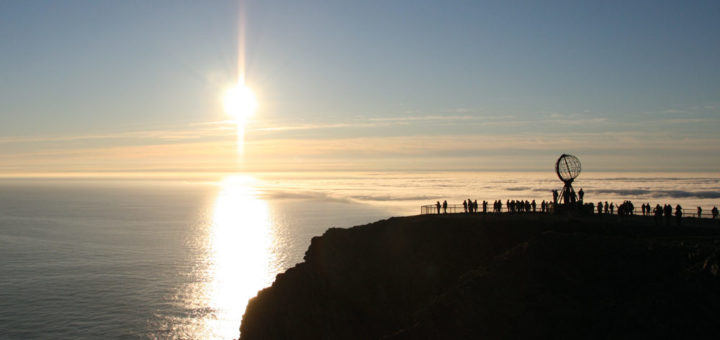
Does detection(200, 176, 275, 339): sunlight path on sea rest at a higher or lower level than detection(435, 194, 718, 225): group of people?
lower

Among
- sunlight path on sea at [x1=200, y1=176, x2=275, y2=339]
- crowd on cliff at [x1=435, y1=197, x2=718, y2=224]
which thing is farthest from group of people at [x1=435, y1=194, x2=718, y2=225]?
sunlight path on sea at [x1=200, y1=176, x2=275, y2=339]

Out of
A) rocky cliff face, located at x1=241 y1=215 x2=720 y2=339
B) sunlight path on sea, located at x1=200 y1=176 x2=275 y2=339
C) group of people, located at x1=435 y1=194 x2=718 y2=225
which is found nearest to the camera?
rocky cliff face, located at x1=241 y1=215 x2=720 y2=339

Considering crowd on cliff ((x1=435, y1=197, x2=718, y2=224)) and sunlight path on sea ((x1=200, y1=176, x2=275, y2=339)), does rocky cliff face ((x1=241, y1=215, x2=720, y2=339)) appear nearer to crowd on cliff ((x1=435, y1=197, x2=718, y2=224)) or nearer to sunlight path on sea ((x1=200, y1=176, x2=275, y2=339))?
crowd on cliff ((x1=435, y1=197, x2=718, y2=224))

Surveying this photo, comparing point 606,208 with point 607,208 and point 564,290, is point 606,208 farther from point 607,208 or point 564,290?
point 564,290

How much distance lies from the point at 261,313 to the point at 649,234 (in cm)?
3434

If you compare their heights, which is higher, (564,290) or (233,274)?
(564,290)

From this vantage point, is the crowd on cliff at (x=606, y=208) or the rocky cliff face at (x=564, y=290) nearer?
the rocky cliff face at (x=564, y=290)

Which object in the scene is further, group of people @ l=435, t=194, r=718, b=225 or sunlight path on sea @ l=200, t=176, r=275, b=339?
sunlight path on sea @ l=200, t=176, r=275, b=339

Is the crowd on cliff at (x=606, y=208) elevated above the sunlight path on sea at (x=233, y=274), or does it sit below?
above

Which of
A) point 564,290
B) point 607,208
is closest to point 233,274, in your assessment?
point 607,208

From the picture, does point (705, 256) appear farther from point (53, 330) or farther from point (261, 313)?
point (53, 330)

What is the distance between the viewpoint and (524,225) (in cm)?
4097

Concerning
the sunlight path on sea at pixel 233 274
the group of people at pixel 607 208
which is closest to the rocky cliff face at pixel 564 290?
the group of people at pixel 607 208

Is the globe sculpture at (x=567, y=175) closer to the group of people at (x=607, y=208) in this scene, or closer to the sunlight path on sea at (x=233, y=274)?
the group of people at (x=607, y=208)
